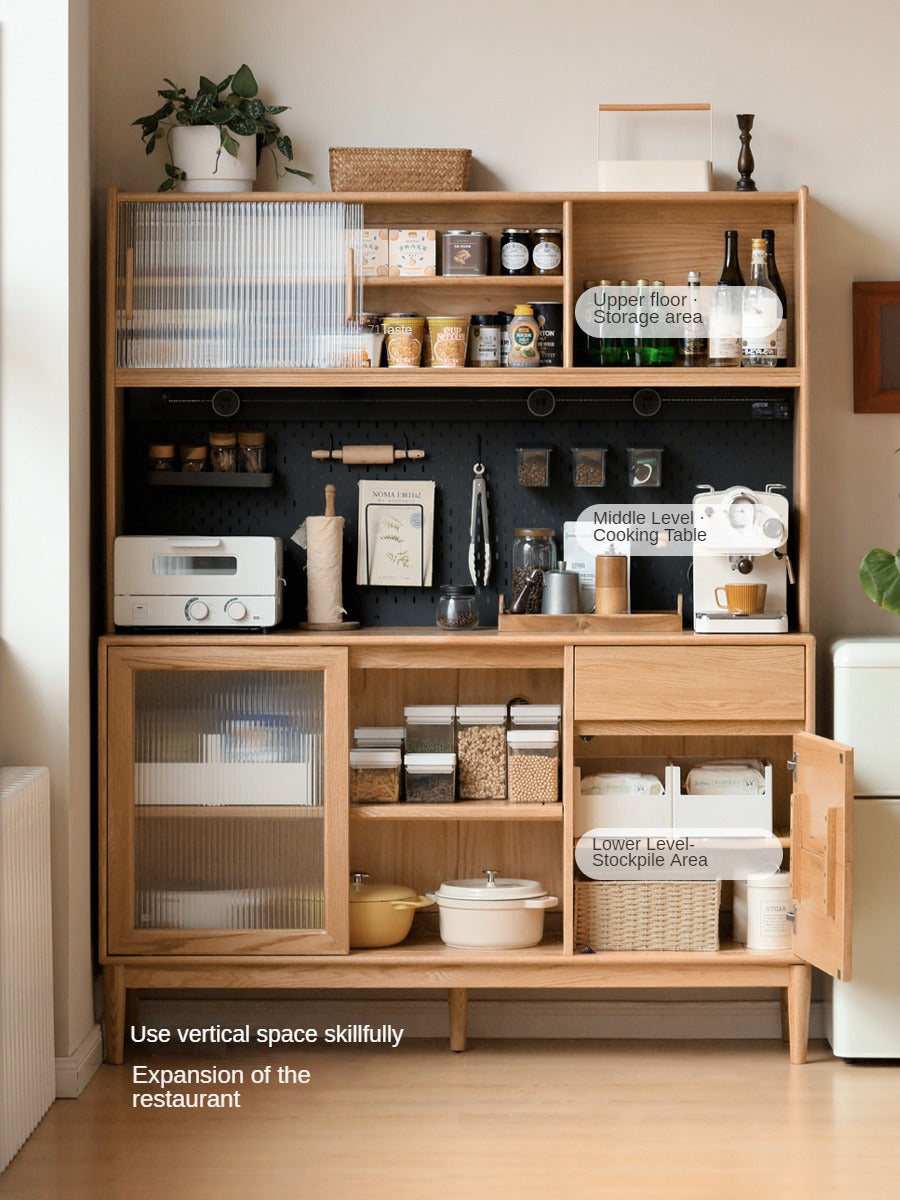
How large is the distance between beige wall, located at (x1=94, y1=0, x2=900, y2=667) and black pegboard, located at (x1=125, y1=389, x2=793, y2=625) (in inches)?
13.1

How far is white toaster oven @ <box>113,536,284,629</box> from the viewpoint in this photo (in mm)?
3352

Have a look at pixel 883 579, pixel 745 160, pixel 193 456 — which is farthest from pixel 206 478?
pixel 883 579

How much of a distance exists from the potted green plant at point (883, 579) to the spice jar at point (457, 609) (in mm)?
907

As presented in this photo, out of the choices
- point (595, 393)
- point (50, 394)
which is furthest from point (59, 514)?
point (595, 393)

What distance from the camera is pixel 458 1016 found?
135 inches

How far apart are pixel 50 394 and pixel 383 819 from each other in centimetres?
124

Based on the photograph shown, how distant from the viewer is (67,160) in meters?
3.13

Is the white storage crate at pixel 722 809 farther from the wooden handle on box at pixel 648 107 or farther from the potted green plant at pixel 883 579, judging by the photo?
the wooden handle on box at pixel 648 107

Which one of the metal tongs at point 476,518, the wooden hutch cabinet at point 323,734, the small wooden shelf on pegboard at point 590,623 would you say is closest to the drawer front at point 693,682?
the wooden hutch cabinet at point 323,734

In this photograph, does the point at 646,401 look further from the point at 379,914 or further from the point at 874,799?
the point at 379,914

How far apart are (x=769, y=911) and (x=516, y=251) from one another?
1.67m

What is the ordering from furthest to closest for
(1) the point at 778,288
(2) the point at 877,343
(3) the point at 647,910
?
1. (2) the point at 877,343
2. (1) the point at 778,288
3. (3) the point at 647,910

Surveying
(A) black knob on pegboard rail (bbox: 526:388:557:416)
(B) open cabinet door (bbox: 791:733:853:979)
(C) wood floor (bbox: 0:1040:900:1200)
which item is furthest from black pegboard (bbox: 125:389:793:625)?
(C) wood floor (bbox: 0:1040:900:1200)

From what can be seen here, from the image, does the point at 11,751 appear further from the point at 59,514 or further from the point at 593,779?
the point at 593,779
